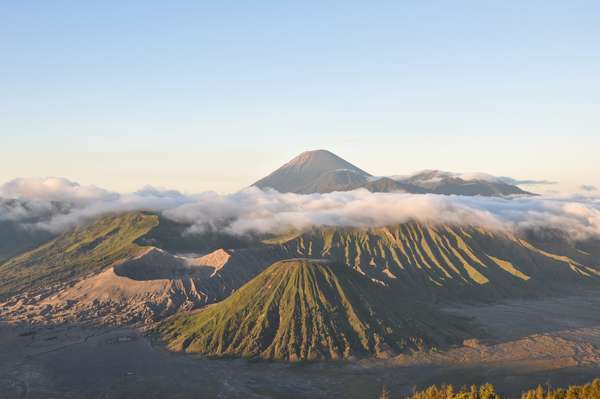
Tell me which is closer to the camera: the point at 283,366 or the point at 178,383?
the point at 178,383

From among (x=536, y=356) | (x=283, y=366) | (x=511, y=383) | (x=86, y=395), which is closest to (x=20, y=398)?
(x=86, y=395)

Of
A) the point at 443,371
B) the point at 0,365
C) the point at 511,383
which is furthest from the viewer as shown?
the point at 0,365

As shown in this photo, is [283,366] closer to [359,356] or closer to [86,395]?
[359,356]

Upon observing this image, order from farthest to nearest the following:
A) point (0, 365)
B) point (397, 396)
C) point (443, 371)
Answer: point (0, 365)
point (443, 371)
point (397, 396)

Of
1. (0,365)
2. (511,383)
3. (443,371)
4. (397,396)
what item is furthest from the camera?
(0,365)

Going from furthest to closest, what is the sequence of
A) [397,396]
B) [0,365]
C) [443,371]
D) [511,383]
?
1. [0,365]
2. [443,371]
3. [511,383]
4. [397,396]

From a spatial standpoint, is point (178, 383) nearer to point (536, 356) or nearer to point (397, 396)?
point (397, 396)

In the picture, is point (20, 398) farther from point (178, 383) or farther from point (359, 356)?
point (359, 356)

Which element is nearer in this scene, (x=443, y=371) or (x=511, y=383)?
(x=511, y=383)

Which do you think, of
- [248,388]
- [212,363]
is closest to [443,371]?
[248,388]
